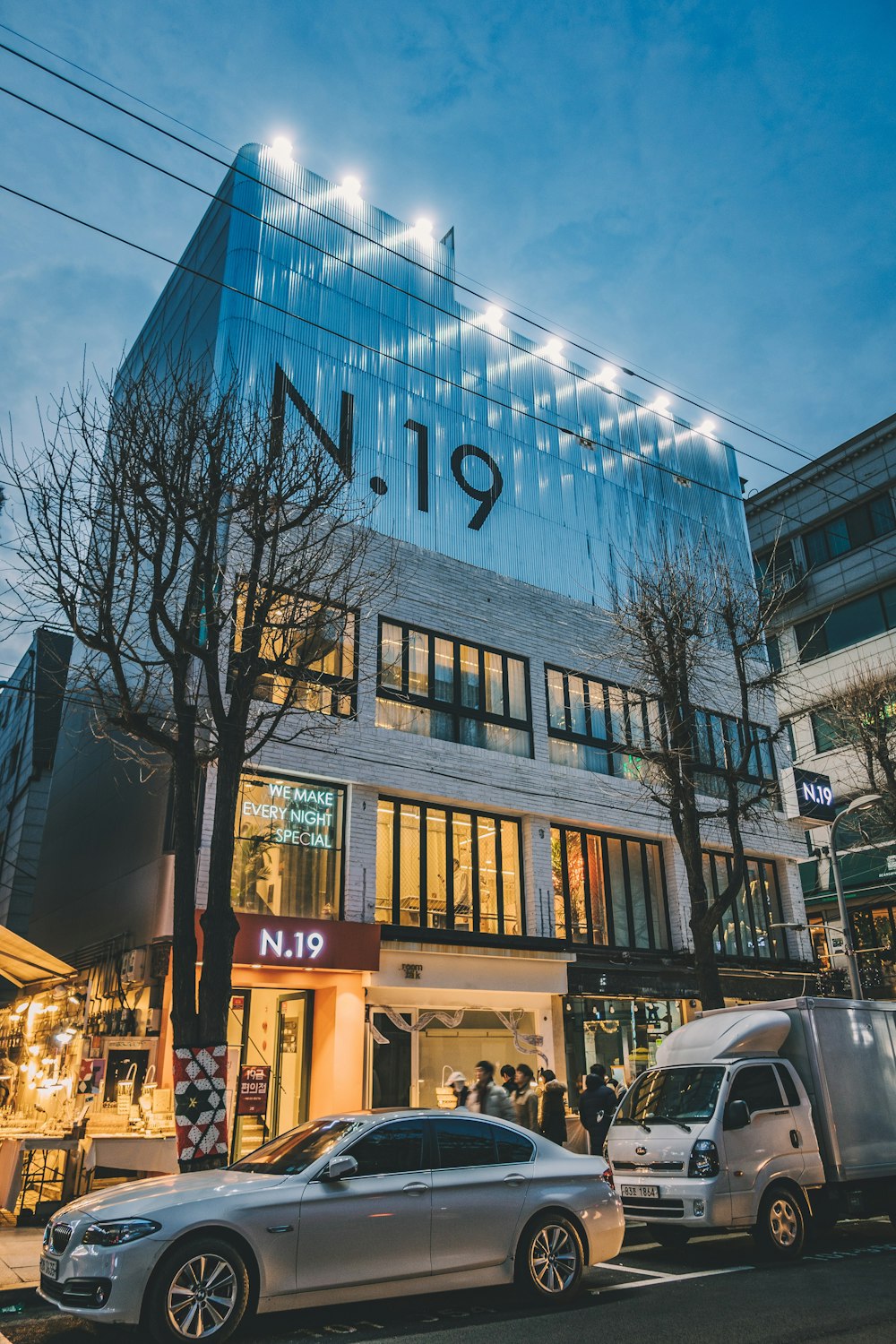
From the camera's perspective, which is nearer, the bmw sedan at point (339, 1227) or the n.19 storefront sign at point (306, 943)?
the bmw sedan at point (339, 1227)

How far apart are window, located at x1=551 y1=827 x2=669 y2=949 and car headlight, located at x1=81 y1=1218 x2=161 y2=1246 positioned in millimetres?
14464

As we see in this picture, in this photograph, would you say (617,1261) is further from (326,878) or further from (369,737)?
(369,737)

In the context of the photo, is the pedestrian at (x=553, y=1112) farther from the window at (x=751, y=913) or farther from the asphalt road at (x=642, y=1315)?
the window at (x=751, y=913)

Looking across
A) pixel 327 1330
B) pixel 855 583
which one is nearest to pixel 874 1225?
pixel 327 1330

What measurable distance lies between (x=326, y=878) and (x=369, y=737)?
9.30ft

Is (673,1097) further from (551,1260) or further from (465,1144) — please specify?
(465,1144)

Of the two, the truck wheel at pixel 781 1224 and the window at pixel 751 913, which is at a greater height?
the window at pixel 751 913

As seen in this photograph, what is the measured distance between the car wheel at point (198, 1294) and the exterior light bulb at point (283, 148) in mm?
23060

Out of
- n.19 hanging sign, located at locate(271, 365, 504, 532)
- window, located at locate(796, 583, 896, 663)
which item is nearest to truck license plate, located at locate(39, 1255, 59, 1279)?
n.19 hanging sign, located at locate(271, 365, 504, 532)

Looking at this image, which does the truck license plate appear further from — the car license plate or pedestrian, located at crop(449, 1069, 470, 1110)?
pedestrian, located at crop(449, 1069, 470, 1110)

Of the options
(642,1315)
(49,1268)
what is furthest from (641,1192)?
(49,1268)

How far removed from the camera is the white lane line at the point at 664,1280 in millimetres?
8008

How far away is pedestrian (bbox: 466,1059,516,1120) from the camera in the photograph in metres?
12.0

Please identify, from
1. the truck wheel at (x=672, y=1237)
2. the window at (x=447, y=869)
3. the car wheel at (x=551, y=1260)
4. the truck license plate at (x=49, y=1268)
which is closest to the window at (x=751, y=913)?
the window at (x=447, y=869)
